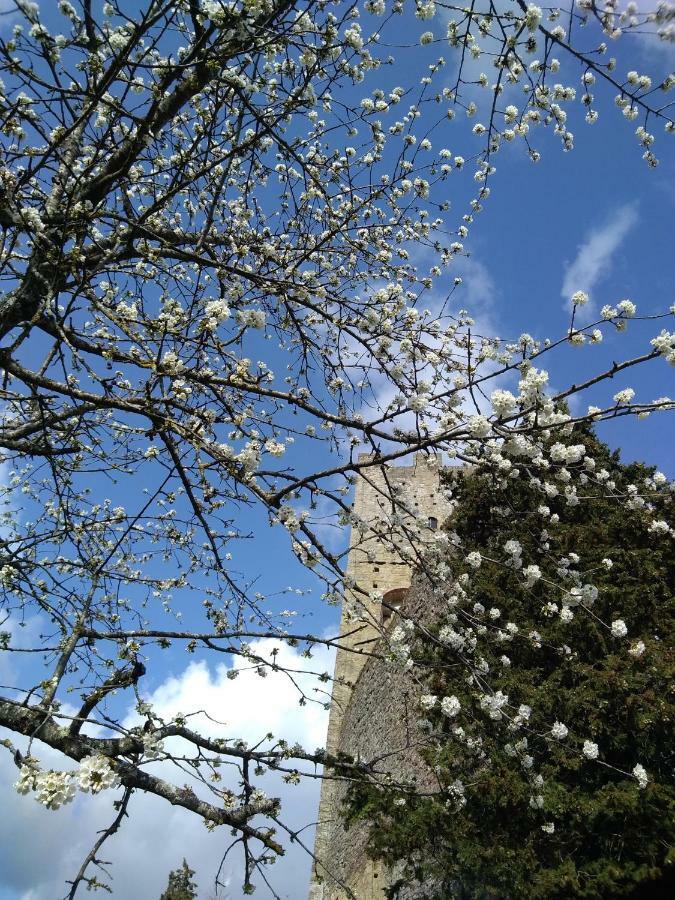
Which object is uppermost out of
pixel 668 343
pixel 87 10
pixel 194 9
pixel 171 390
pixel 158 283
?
pixel 158 283

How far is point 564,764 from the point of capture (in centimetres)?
499

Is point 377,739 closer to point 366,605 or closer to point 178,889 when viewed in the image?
point 366,605

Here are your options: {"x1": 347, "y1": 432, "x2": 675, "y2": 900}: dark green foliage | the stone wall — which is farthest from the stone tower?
{"x1": 347, "y1": 432, "x2": 675, "y2": 900}: dark green foliage

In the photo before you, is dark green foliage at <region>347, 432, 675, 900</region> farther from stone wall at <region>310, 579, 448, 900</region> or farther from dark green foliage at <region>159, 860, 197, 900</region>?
dark green foliage at <region>159, 860, 197, 900</region>

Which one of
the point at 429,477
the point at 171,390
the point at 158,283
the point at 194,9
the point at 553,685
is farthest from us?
the point at 429,477

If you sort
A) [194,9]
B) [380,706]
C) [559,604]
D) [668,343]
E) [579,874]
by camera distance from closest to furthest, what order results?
[668,343], [194,9], [579,874], [559,604], [380,706]

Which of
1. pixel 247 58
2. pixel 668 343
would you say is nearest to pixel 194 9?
pixel 247 58

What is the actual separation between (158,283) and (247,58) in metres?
2.26

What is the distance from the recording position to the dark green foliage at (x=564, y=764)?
462cm

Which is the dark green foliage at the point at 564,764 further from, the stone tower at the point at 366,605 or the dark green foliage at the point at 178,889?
the dark green foliage at the point at 178,889

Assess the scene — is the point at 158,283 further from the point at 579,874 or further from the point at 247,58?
the point at 579,874

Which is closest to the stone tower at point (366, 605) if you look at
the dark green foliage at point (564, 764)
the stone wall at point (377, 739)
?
the stone wall at point (377, 739)

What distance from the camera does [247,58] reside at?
129 inches

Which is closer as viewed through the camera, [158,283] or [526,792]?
[526,792]
